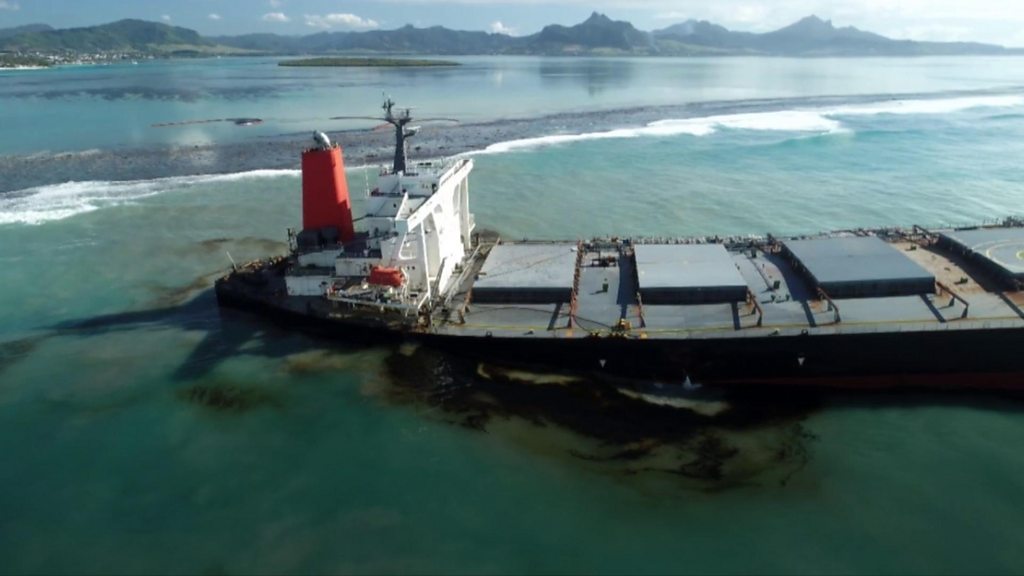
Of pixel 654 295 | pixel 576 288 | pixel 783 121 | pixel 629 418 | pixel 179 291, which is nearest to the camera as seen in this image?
pixel 629 418

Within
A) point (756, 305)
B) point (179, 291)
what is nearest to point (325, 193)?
point (179, 291)

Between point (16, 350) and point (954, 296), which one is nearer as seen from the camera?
point (954, 296)

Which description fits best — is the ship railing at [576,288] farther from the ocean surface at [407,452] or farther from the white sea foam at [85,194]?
the white sea foam at [85,194]

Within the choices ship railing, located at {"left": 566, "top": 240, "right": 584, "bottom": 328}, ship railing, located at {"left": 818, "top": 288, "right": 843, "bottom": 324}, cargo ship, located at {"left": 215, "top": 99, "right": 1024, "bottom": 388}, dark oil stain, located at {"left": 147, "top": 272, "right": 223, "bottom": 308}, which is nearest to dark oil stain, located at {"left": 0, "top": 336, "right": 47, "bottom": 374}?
dark oil stain, located at {"left": 147, "top": 272, "right": 223, "bottom": 308}

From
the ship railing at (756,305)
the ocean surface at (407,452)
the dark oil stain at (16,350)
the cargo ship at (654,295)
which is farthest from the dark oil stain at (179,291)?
the ship railing at (756,305)

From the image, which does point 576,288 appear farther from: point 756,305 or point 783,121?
point 783,121
